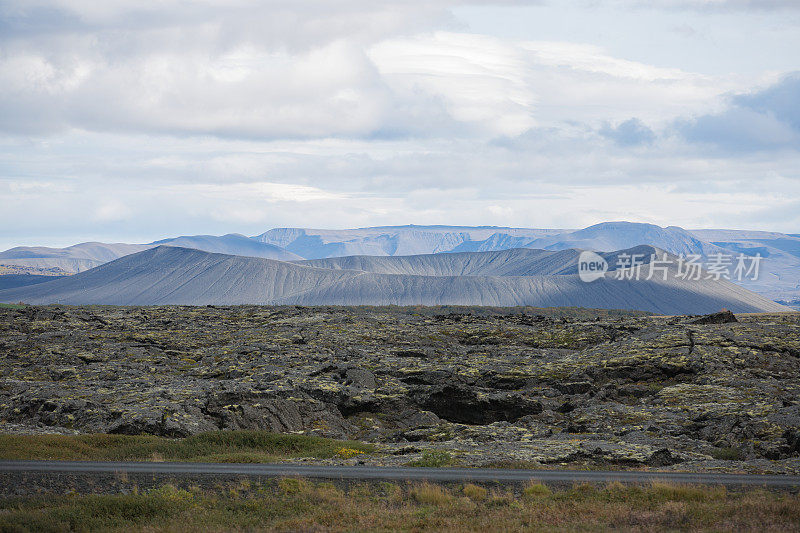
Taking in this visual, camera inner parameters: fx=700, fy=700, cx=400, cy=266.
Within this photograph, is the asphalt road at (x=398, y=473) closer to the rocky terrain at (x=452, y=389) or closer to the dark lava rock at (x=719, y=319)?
the rocky terrain at (x=452, y=389)

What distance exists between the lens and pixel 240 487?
83.0 feet

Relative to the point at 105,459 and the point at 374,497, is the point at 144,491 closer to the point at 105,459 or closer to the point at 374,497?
the point at 374,497

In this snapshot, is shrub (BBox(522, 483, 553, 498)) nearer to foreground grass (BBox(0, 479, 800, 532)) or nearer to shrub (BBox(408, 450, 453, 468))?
foreground grass (BBox(0, 479, 800, 532))

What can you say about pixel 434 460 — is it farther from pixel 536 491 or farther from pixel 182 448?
pixel 182 448

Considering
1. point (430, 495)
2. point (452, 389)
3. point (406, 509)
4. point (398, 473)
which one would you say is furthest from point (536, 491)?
point (452, 389)

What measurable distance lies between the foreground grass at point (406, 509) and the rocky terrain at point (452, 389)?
793 cm

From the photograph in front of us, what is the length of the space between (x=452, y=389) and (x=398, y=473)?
2618cm

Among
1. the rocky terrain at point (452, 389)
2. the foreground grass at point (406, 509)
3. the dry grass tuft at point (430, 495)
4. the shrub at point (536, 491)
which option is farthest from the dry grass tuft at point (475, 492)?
the rocky terrain at point (452, 389)

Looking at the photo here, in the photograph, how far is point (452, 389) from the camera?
2136 inches

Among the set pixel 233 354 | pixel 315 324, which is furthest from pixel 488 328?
pixel 233 354

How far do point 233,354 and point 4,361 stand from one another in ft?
75.8

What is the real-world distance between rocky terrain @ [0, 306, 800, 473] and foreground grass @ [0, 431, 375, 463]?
3.92m

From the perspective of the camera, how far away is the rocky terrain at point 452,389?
1470 inches

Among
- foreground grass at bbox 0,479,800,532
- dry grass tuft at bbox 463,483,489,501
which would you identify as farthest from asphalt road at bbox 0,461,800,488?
foreground grass at bbox 0,479,800,532
